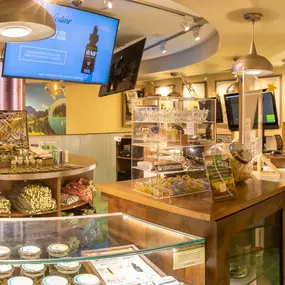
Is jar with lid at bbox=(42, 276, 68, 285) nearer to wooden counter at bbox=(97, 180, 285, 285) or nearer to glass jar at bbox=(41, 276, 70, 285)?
glass jar at bbox=(41, 276, 70, 285)

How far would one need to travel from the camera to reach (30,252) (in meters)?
1.49

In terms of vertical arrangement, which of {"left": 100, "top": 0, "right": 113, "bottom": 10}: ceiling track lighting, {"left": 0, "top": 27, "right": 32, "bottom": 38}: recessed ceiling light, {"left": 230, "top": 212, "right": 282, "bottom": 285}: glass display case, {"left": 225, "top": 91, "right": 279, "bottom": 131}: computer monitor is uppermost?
{"left": 100, "top": 0, "right": 113, "bottom": 10}: ceiling track lighting

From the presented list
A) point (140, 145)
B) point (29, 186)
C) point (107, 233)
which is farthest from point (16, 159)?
point (107, 233)

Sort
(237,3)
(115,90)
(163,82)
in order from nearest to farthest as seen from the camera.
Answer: (237,3), (115,90), (163,82)

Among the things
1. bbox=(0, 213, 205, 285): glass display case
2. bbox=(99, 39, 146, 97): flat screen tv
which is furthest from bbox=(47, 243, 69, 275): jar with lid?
bbox=(99, 39, 146, 97): flat screen tv

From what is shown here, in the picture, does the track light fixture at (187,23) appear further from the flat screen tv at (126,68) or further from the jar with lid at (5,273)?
the jar with lid at (5,273)

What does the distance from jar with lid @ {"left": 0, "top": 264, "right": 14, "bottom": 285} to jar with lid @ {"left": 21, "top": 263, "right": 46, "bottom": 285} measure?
49mm

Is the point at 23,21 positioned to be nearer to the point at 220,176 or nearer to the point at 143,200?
the point at 143,200

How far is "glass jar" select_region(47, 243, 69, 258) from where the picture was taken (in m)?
1.45

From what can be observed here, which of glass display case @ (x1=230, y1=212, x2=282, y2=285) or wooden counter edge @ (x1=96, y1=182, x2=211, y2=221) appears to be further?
glass display case @ (x1=230, y1=212, x2=282, y2=285)

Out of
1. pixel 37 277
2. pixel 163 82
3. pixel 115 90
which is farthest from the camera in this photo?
pixel 163 82

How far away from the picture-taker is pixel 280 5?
319cm

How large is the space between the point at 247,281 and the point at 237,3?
2.17 metres

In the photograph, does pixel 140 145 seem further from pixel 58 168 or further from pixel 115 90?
pixel 115 90
